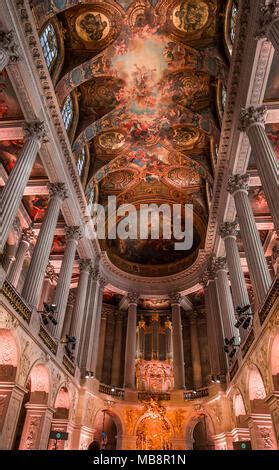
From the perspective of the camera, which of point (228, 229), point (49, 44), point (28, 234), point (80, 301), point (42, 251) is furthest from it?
point (28, 234)

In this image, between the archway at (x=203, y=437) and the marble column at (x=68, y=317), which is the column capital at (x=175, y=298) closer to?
the marble column at (x=68, y=317)

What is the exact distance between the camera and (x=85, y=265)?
→ 20.7 m

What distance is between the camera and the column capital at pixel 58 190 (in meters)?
15.7

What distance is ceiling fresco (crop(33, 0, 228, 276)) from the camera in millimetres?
15555

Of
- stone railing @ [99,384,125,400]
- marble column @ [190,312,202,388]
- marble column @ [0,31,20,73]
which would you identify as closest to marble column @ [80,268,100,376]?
stone railing @ [99,384,125,400]

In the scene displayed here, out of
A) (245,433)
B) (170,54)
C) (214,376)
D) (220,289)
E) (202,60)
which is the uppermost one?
(170,54)

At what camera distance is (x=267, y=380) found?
9.66m

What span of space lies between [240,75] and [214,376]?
1407 cm

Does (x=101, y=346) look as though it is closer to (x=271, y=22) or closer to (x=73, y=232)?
(x=73, y=232)

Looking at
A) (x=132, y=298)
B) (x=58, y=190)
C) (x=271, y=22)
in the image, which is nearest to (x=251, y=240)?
(x=271, y=22)

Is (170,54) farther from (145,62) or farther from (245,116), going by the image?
(245,116)

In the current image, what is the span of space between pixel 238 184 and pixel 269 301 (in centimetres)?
668

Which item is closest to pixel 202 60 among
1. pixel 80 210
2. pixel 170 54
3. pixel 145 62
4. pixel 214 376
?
pixel 170 54

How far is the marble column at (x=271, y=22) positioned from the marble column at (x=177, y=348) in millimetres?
17614
